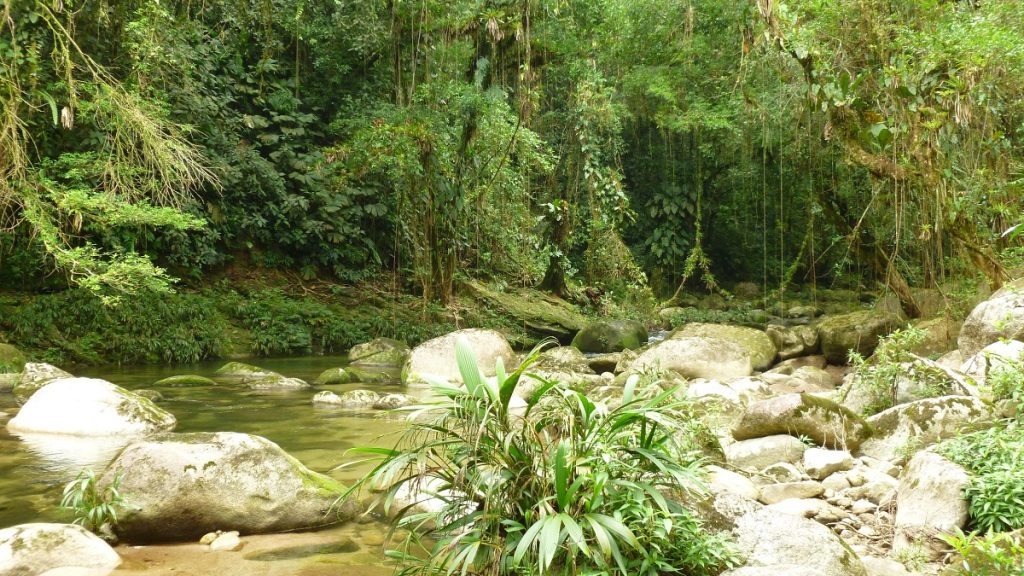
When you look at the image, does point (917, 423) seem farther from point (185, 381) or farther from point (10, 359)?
point (10, 359)

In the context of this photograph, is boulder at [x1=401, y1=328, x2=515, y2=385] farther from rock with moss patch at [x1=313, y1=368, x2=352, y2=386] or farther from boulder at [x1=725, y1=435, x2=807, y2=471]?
boulder at [x1=725, y1=435, x2=807, y2=471]

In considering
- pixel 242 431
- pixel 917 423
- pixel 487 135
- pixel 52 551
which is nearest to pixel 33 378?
pixel 242 431

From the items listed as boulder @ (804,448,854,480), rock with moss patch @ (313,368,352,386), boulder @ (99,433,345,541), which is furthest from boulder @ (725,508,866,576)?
rock with moss patch @ (313,368,352,386)

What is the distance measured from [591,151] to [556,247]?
2322mm

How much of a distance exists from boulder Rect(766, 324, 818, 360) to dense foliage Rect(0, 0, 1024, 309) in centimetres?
144

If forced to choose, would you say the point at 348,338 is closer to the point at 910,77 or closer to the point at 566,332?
the point at 566,332

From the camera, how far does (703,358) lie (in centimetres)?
910

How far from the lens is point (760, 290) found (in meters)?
20.7

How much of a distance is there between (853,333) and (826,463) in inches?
245

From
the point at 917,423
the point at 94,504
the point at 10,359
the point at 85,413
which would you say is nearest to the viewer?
the point at 94,504

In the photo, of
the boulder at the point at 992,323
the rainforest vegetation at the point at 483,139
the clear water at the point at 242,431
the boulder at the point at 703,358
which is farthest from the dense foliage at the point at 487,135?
the boulder at the point at 703,358

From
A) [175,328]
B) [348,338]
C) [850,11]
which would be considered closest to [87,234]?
[175,328]

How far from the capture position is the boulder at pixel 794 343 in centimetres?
1062

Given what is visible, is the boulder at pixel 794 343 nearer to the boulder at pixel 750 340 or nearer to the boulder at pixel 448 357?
the boulder at pixel 750 340
